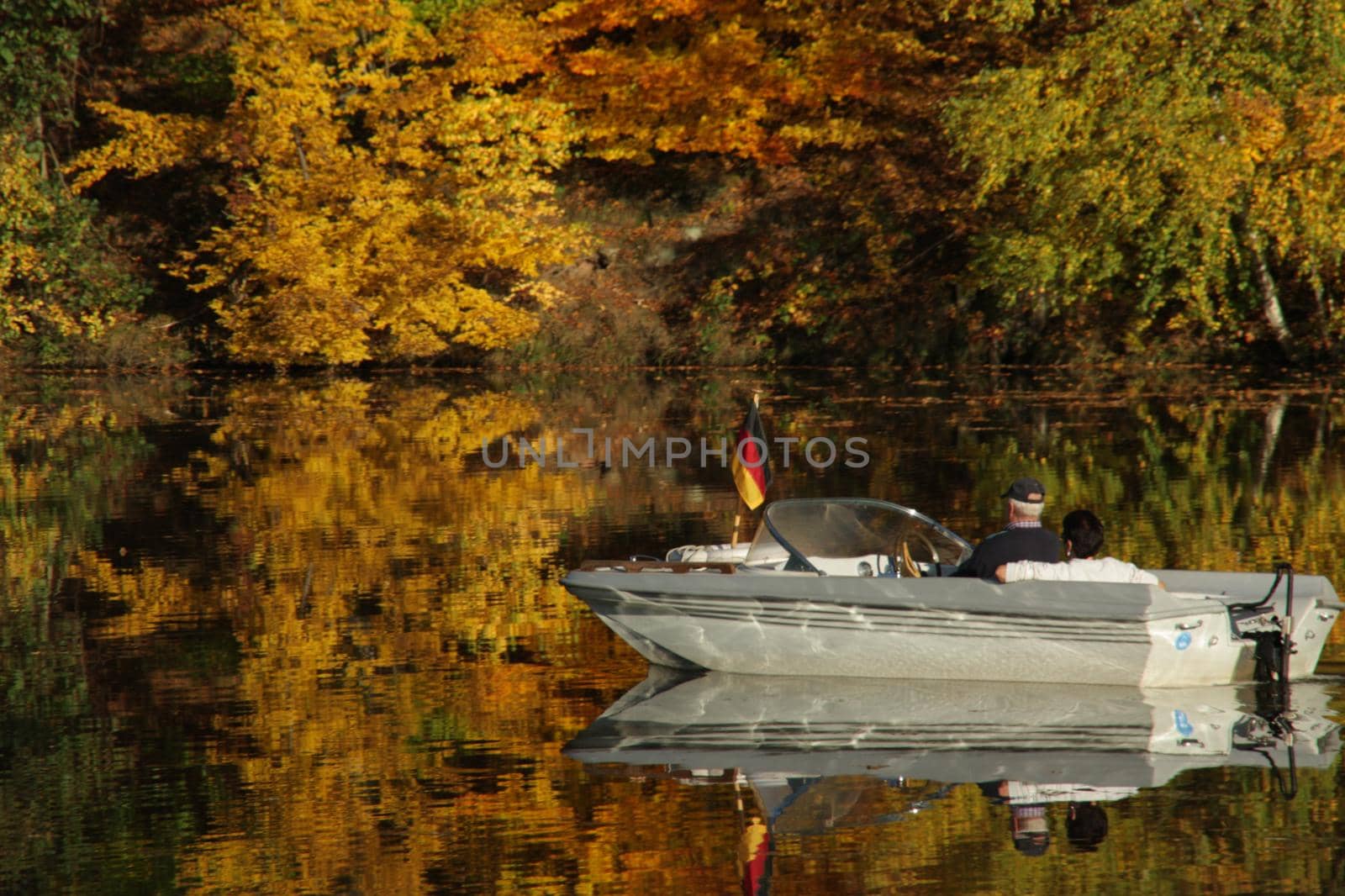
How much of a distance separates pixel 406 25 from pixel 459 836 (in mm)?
25828

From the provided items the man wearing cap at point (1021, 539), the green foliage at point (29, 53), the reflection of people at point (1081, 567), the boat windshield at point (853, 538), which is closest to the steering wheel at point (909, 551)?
the boat windshield at point (853, 538)

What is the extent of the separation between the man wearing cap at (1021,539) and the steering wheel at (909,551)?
29.9 inches

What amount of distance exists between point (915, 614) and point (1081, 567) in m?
0.96

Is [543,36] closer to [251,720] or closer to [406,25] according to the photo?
[406,25]

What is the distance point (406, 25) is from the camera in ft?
100

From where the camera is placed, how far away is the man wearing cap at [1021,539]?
29.8 feet

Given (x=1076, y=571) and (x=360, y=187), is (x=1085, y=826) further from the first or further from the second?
(x=360, y=187)

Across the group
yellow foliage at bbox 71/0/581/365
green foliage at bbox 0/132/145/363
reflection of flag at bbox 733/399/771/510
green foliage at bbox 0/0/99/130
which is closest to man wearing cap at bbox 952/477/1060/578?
reflection of flag at bbox 733/399/771/510

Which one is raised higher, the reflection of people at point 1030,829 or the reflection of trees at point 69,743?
the reflection of trees at point 69,743

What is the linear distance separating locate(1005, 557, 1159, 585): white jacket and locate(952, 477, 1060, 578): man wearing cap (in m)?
0.08

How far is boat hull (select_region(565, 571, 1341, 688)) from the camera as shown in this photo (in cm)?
884

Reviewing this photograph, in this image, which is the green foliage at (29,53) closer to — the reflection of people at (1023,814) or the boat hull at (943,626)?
the boat hull at (943,626)

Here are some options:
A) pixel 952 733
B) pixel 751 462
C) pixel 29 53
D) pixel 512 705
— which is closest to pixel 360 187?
pixel 29 53

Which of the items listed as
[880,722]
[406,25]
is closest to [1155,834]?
[880,722]
